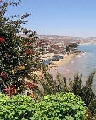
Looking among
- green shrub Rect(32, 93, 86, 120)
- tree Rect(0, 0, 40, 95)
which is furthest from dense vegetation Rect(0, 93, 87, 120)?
tree Rect(0, 0, 40, 95)

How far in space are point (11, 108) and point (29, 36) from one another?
5.65 m

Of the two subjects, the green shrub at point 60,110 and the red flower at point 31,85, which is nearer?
the green shrub at point 60,110

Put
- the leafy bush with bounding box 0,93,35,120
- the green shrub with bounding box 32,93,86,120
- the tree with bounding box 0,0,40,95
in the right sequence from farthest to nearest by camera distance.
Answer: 1. the tree with bounding box 0,0,40,95
2. the green shrub with bounding box 32,93,86,120
3. the leafy bush with bounding box 0,93,35,120

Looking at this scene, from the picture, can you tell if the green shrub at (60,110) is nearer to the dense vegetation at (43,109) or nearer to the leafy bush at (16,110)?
the dense vegetation at (43,109)

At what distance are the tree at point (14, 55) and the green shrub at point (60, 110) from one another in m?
3.85

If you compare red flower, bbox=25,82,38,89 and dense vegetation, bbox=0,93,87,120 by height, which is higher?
dense vegetation, bbox=0,93,87,120

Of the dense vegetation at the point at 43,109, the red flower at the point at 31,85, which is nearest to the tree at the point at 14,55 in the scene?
the red flower at the point at 31,85

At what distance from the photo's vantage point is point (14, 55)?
41.0ft

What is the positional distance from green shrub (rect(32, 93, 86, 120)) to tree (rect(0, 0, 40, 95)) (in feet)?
12.6

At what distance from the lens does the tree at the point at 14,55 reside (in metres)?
12.3

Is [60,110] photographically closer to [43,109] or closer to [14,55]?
[43,109]

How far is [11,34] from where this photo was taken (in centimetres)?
1263

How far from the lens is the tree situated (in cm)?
1230

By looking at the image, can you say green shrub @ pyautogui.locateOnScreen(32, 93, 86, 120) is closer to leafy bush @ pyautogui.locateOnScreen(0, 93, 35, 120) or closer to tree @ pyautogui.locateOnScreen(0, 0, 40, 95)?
leafy bush @ pyautogui.locateOnScreen(0, 93, 35, 120)
